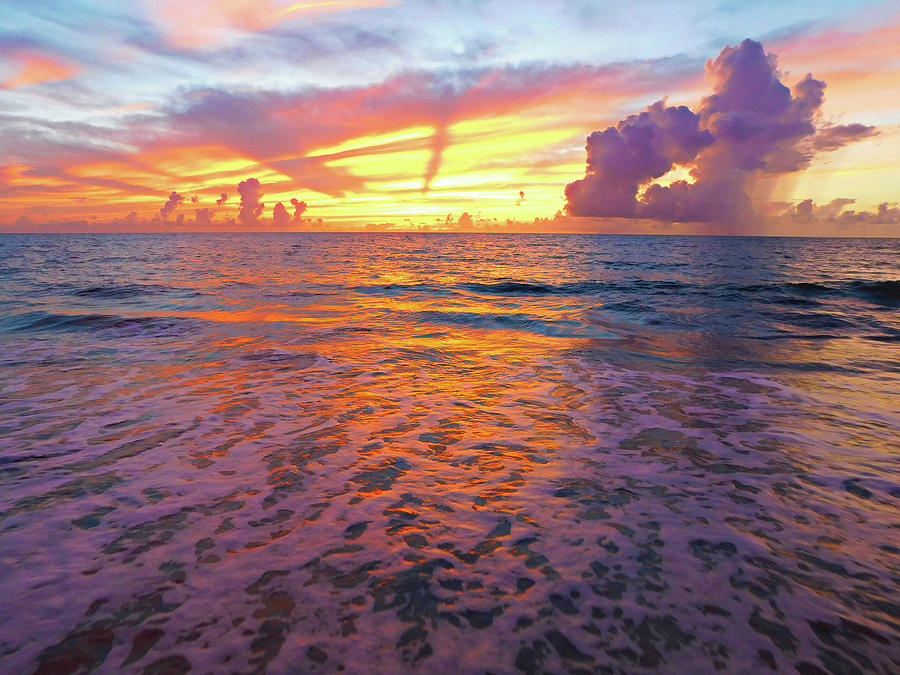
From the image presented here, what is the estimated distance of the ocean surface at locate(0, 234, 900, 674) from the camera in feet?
9.34

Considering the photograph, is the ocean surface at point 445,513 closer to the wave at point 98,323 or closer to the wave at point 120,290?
the wave at point 98,323

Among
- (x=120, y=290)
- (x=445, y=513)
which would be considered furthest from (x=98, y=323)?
(x=445, y=513)

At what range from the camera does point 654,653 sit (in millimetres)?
2785

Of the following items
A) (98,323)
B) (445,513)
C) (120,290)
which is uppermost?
(445,513)

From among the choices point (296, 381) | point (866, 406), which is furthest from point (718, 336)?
point (296, 381)

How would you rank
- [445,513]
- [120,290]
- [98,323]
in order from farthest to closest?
[120,290], [98,323], [445,513]

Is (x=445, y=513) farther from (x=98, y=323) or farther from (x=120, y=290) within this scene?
(x=120, y=290)

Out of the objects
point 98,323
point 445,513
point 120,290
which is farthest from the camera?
point 120,290

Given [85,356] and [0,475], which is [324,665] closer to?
[0,475]

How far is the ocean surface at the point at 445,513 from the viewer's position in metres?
2.85

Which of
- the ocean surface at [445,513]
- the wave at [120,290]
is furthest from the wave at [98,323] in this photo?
the wave at [120,290]

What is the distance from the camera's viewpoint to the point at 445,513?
13.8 feet

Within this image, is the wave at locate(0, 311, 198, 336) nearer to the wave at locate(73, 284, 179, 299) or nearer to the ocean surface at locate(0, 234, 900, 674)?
the ocean surface at locate(0, 234, 900, 674)

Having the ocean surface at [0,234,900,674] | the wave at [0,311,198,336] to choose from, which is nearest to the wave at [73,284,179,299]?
the wave at [0,311,198,336]
